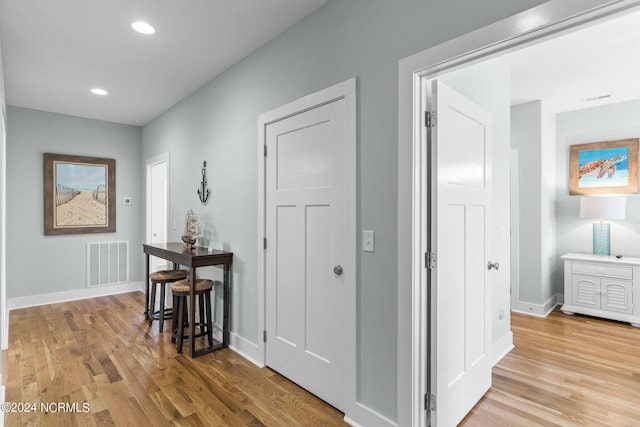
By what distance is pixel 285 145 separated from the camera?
259cm

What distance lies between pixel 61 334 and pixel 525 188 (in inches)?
223

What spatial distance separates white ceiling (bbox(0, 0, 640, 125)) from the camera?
2.32m

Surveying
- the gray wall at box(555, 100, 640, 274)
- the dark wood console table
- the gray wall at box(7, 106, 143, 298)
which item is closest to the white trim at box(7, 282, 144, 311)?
the gray wall at box(7, 106, 143, 298)

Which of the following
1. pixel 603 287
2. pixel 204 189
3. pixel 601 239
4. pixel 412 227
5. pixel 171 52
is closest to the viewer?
pixel 412 227

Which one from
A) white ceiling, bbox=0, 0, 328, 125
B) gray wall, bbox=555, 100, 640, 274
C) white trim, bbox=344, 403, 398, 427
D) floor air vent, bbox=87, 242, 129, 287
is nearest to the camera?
white trim, bbox=344, 403, 398, 427

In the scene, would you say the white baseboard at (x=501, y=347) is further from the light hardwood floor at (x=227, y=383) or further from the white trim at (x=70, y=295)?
the white trim at (x=70, y=295)

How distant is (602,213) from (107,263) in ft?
22.6

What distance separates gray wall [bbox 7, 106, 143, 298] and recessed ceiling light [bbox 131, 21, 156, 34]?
3.27m

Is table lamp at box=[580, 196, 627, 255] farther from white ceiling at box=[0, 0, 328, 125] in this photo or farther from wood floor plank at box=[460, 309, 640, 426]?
white ceiling at box=[0, 0, 328, 125]

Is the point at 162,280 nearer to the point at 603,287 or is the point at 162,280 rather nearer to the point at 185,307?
the point at 185,307

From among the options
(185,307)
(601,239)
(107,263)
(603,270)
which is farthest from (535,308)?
(107,263)

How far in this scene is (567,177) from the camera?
464cm

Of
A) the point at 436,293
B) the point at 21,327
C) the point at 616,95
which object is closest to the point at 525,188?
the point at 616,95

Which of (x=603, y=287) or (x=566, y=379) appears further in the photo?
(x=603, y=287)
